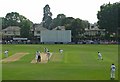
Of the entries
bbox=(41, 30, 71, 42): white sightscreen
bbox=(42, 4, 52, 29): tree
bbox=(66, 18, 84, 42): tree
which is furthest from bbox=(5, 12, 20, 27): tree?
bbox=(41, 30, 71, 42): white sightscreen

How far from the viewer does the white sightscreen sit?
351ft

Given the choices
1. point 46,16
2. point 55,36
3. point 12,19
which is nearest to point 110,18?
point 55,36

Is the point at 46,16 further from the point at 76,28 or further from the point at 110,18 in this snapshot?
the point at 110,18

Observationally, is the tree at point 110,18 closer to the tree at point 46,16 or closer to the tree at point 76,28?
the tree at point 76,28

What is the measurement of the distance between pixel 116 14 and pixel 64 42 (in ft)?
75.7

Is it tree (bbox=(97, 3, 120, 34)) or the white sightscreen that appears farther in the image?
tree (bbox=(97, 3, 120, 34))

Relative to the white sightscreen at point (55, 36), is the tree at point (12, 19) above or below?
above

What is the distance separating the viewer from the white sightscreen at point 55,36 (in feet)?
351

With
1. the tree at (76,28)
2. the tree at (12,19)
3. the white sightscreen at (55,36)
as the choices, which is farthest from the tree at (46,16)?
the white sightscreen at (55,36)

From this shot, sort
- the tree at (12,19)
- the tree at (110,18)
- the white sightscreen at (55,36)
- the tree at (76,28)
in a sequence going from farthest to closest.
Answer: the tree at (12,19) → the tree at (76,28) → the tree at (110,18) → the white sightscreen at (55,36)

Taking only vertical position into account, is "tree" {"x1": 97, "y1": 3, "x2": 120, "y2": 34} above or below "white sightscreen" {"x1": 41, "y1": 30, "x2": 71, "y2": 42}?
above

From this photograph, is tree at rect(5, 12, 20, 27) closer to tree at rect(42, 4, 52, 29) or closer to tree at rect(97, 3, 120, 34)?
tree at rect(42, 4, 52, 29)

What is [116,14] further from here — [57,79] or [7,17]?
[57,79]

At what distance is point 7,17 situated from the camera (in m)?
187
